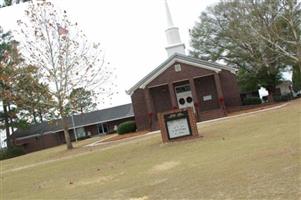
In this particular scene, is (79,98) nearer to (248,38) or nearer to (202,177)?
(248,38)

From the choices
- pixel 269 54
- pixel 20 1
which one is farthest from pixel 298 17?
pixel 20 1

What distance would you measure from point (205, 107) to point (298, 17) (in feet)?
32.6

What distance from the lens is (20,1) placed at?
389 cm

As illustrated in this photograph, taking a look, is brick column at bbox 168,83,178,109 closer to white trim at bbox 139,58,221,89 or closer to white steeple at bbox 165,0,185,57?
white trim at bbox 139,58,221,89

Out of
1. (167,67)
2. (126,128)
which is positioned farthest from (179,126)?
(126,128)

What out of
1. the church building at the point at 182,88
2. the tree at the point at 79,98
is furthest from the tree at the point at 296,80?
the tree at the point at 79,98

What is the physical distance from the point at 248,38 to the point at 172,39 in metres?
6.09

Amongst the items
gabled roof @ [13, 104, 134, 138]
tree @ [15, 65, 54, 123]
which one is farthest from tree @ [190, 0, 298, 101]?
gabled roof @ [13, 104, 134, 138]

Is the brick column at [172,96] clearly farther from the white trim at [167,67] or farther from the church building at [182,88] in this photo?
the white trim at [167,67]

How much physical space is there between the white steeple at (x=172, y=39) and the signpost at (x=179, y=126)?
66.1ft

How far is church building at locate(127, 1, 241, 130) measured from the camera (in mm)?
33000

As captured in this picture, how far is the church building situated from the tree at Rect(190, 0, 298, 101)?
3720 millimetres

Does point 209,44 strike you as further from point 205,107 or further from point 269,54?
point 205,107

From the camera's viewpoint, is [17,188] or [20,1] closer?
[20,1]
